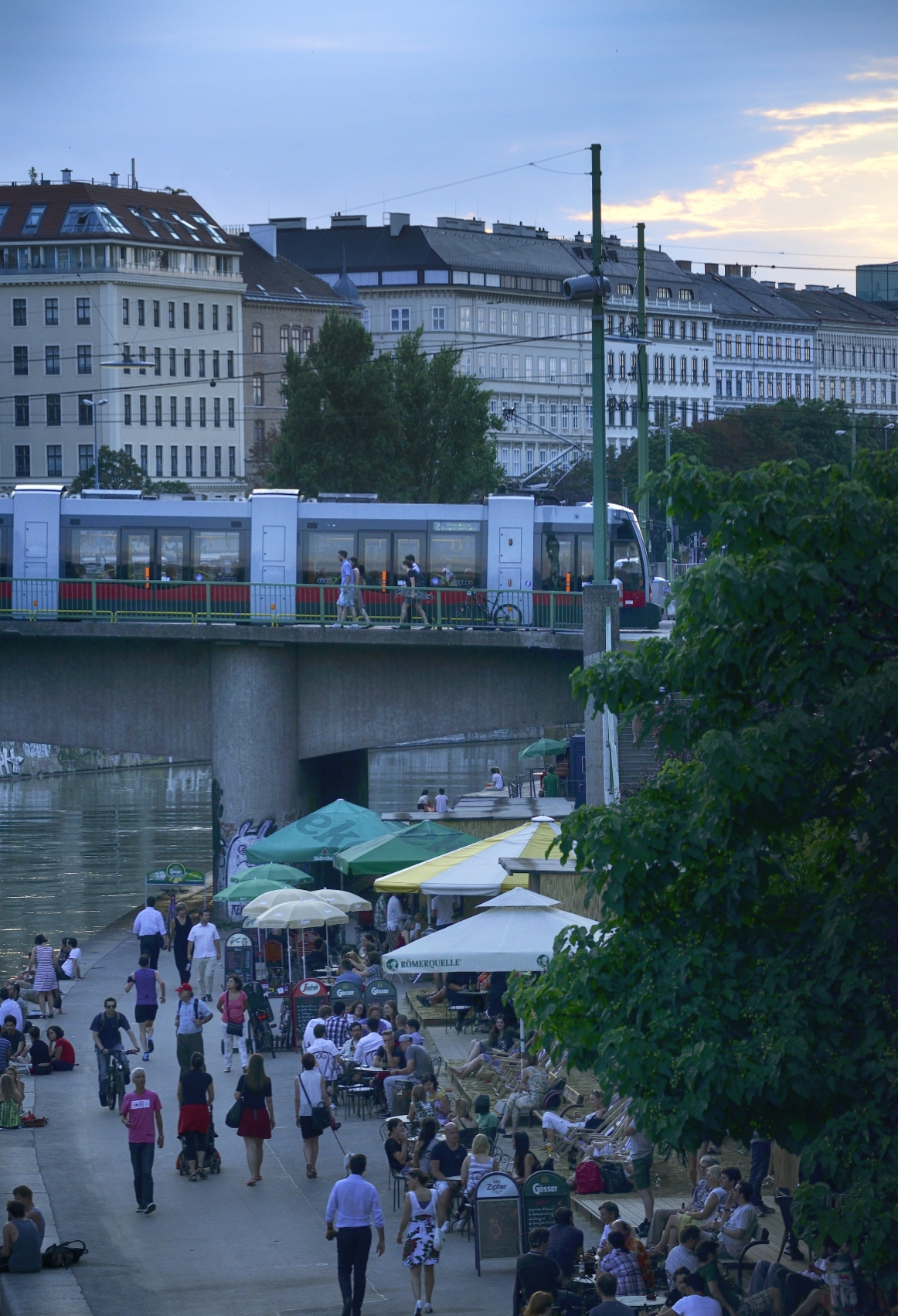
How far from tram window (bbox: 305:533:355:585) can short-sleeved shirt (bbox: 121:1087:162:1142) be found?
23913mm

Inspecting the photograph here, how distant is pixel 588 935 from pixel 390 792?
220ft

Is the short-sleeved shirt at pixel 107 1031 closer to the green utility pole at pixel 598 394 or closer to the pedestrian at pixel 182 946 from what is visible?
the pedestrian at pixel 182 946

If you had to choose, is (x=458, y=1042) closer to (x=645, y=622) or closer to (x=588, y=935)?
(x=588, y=935)

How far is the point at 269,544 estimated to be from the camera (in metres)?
41.3

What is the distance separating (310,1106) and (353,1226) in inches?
186

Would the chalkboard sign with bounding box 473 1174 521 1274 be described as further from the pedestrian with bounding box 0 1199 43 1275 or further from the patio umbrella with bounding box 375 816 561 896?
the patio umbrella with bounding box 375 816 561 896

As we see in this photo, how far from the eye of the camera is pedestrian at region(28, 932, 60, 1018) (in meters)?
28.5

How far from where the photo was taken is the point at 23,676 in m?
42.2

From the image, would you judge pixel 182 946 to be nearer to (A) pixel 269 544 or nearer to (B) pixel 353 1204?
(A) pixel 269 544

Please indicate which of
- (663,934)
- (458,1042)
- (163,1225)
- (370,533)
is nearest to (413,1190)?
(163,1225)

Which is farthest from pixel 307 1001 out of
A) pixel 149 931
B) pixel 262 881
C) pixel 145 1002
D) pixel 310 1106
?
pixel 149 931

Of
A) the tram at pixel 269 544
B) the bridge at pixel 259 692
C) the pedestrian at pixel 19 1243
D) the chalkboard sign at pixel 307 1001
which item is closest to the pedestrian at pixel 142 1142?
the pedestrian at pixel 19 1243

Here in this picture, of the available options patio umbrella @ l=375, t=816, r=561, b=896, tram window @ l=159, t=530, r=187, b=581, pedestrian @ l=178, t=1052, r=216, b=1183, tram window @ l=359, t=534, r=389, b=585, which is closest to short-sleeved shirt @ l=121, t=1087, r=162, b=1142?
pedestrian @ l=178, t=1052, r=216, b=1183

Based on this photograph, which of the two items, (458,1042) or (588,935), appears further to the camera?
(458,1042)
